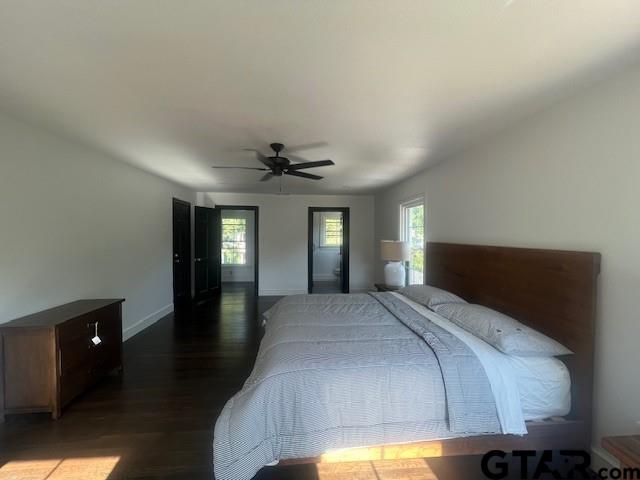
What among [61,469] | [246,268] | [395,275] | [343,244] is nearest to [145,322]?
[61,469]

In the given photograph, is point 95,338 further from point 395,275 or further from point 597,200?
point 597,200

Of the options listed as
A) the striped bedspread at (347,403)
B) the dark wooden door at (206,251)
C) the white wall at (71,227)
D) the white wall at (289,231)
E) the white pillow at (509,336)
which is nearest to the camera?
the striped bedspread at (347,403)

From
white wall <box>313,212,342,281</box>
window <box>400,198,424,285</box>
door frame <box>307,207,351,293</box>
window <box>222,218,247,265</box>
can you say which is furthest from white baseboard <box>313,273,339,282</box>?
window <box>400,198,424,285</box>

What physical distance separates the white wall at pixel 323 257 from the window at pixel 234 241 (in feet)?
6.71

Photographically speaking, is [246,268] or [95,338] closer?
[95,338]

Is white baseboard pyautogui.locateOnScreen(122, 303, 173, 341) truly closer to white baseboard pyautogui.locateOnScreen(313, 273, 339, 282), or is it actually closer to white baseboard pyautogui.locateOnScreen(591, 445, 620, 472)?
white baseboard pyautogui.locateOnScreen(313, 273, 339, 282)

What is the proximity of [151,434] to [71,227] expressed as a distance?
2.20 metres

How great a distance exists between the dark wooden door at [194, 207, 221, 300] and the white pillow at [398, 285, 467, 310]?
4.27m

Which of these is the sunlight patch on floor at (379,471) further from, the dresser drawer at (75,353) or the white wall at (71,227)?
the white wall at (71,227)

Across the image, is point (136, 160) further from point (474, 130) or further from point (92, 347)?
point (474, 130)

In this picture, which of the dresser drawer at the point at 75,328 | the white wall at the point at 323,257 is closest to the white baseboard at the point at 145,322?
the dresser drawer at the point at 75,328

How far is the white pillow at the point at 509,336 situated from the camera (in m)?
1.82

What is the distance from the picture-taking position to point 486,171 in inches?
111

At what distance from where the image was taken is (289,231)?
684 cm
